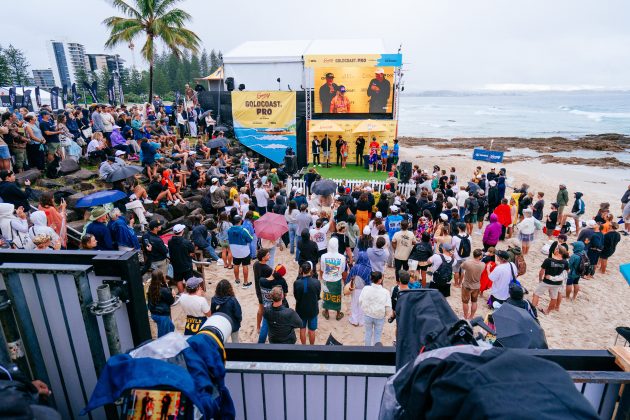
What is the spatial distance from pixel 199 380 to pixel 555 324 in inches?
328

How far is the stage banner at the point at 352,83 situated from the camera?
19984mm

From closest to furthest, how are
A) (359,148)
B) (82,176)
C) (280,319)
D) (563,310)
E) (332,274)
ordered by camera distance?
1. (280,319)
2. (332,274)
3. (563,310)
4. (82,176)
5. (359,148)

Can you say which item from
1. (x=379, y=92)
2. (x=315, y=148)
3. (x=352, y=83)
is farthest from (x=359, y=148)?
(x=352, y=83)

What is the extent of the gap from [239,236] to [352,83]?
1536cm

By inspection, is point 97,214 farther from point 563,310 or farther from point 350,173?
point 350,173

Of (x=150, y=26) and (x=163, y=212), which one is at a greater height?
(x=150, y=26)

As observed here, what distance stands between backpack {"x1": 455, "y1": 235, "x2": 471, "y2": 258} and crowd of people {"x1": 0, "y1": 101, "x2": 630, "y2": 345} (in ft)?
0.07

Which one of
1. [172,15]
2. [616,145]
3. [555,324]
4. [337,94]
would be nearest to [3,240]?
[555,324]

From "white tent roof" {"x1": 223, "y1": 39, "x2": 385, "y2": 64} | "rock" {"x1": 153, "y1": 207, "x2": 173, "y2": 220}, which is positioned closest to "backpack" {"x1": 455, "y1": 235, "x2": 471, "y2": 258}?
"rock" {"x1": 153, "y1": 207, "x2": 173, "y2": 220}

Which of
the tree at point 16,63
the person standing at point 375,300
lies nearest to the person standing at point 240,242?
the person standing at point 375,300

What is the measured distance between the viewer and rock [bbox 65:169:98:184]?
426 inches

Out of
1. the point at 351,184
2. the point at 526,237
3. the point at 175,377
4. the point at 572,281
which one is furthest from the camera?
the point at 351,184

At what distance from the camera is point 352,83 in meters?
20.5

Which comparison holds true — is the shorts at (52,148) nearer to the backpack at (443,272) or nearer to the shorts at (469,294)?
the backpack at (443,272)
